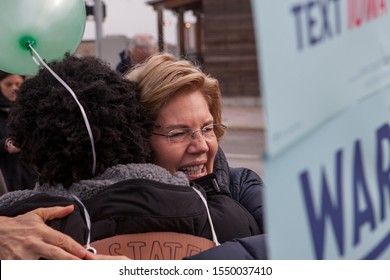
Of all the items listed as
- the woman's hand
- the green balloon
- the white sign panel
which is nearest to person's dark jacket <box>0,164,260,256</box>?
the woman's hand

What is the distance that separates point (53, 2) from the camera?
208cm

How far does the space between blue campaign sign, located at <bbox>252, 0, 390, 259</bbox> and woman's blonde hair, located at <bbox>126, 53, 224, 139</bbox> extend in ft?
2.67

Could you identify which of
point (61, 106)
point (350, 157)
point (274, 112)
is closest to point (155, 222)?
point (61, 106)

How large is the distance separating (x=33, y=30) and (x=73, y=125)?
80cm

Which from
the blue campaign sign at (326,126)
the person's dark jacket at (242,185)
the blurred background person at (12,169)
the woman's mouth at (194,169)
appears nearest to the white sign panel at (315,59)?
the blue campaign sign at (326,126)

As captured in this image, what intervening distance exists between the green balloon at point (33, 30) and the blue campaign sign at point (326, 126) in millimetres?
1384

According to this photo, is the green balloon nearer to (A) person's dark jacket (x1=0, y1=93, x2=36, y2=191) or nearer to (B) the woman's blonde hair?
(B) the woman's blonde hair

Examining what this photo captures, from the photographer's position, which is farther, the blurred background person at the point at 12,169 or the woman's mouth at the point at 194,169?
the blurred background person at the point at 12,169

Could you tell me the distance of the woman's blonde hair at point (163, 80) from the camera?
5.63 feet

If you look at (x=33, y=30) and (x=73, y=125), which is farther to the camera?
(x=33, y=30)

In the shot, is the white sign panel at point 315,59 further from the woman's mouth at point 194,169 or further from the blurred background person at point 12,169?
the blurred background person at point 12,169

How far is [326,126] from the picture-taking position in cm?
84

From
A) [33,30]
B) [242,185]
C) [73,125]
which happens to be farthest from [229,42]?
[73,125]

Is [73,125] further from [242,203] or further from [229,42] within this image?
→ [229,42]
